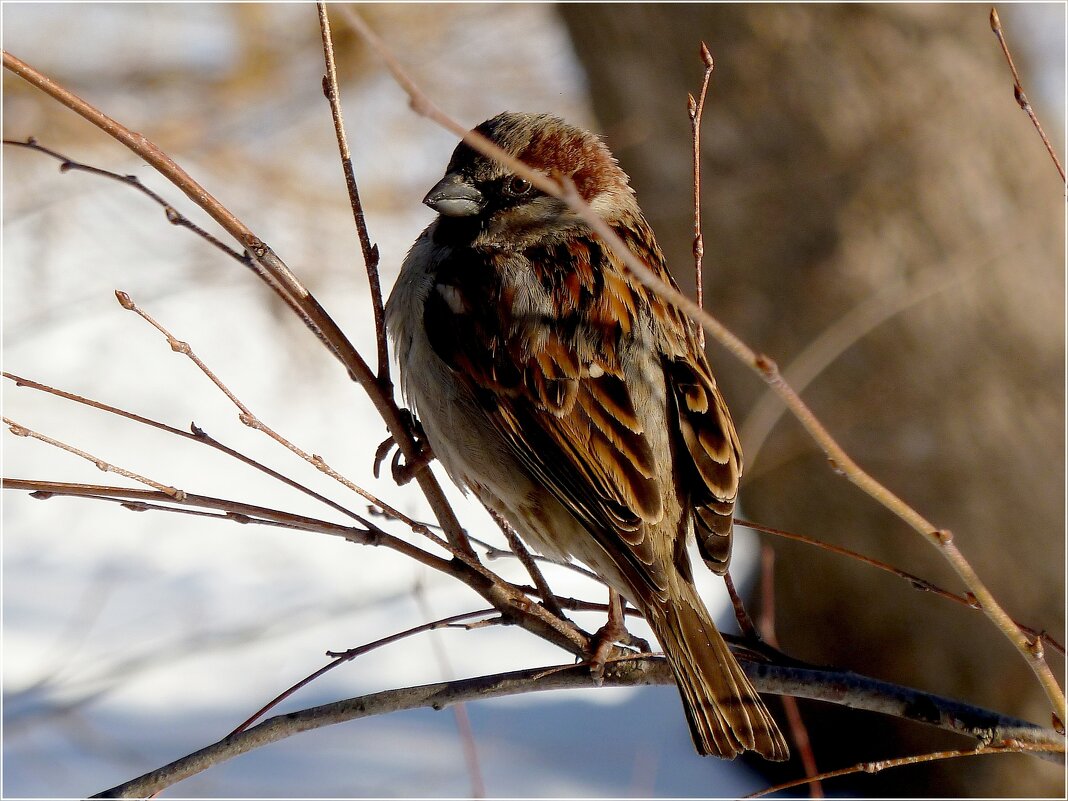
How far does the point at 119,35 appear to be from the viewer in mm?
5316

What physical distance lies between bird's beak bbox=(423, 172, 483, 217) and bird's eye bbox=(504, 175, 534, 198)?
0.05 metres

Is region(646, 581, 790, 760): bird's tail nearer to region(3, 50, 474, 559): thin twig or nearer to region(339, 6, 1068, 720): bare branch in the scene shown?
region(3, 50, 474, 559): thin twig

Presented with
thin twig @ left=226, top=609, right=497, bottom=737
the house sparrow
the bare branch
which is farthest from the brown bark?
the bare branch

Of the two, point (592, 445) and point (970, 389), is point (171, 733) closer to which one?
point (592, 445)

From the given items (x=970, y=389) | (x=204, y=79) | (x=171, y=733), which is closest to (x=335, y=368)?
(x=204, y=79)

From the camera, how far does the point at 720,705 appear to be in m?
1.57

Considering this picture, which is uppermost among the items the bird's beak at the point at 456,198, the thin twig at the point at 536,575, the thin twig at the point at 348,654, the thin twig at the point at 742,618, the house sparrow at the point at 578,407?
the bird's beak at the point at 456,198

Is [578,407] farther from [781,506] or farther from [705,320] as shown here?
[781,506]

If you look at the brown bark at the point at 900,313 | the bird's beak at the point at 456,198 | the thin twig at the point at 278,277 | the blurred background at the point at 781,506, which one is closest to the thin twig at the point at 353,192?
the thin twig at the point at 278,277

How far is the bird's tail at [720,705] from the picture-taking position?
5.11ft

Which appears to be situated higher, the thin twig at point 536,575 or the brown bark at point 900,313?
the brown bark at point 900,313

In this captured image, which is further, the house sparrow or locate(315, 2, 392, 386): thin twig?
the house sparrow

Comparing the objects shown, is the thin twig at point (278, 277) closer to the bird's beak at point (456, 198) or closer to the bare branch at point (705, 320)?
the bare branch at point (705, 320)

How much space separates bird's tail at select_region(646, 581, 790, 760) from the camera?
1557 millimetres
